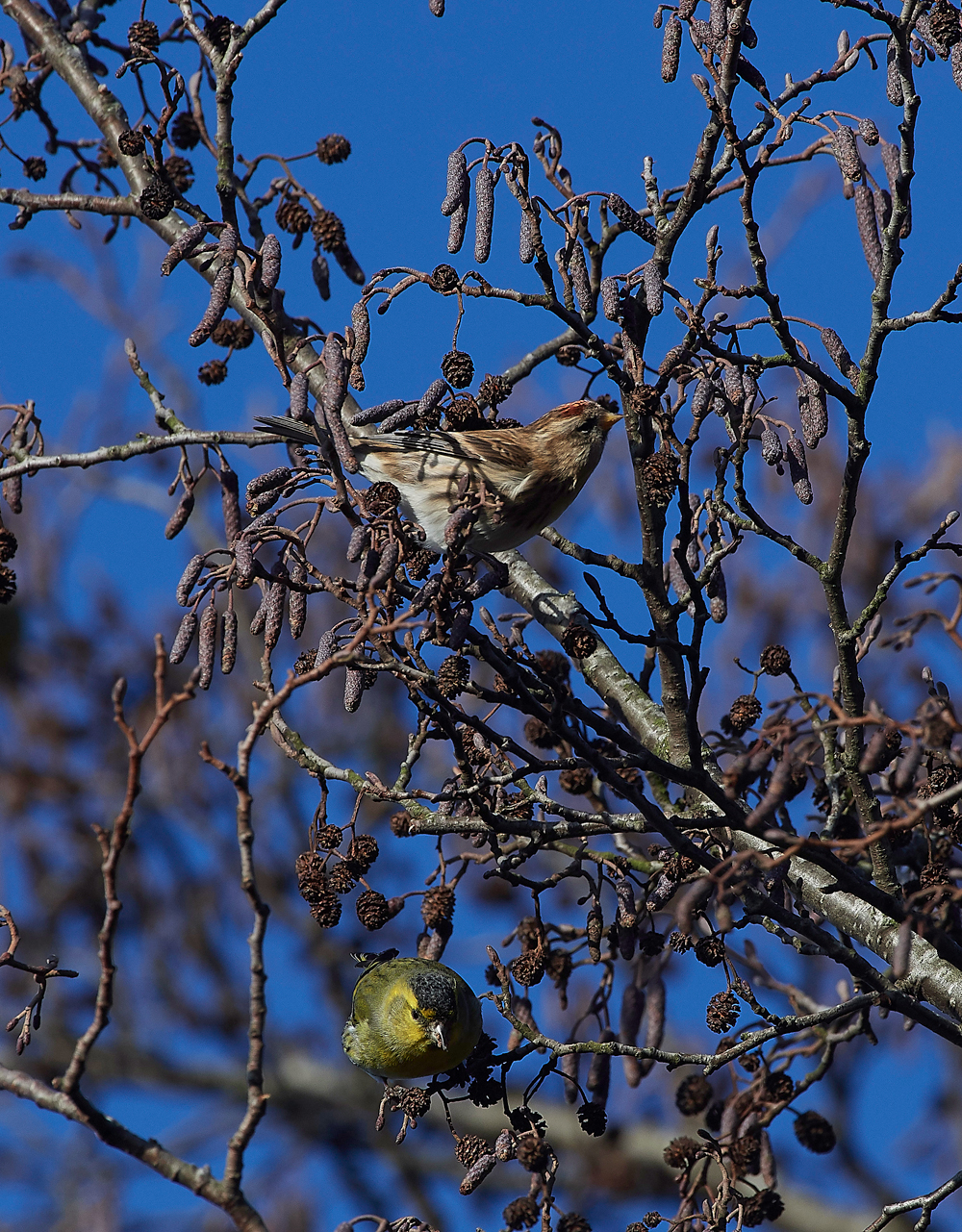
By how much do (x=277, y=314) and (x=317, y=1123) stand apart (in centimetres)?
855

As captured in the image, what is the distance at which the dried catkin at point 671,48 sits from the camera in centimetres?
344

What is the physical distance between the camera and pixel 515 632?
3.98 meters

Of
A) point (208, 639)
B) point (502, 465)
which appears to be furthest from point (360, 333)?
point (502, 465)

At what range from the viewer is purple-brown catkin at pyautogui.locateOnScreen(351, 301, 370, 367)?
3.20 meters

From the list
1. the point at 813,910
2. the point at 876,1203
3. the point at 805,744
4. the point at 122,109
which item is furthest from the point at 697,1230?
the point at 876,1203

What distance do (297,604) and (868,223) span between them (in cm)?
163

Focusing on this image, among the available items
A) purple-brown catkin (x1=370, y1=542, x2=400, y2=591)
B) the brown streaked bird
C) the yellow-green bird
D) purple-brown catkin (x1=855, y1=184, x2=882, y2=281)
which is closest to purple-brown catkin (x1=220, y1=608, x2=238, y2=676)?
purple-brown catkin (x1=370, y1=542, x2=400, y2=591)

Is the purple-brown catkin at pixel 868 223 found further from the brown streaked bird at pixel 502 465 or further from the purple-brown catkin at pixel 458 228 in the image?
the brown streaked bird at pixel 502 465

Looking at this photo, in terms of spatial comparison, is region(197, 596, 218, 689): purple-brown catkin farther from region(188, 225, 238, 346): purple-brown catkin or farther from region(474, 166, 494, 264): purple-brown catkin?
region(474, 166, 494, 264): purple-brown catkin

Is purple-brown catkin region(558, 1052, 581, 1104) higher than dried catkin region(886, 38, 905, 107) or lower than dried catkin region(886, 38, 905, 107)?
lower

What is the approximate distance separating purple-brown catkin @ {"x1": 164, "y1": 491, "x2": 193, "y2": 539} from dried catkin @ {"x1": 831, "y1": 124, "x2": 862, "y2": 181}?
6.08ft

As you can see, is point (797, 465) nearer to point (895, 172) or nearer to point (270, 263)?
point (895, 172)

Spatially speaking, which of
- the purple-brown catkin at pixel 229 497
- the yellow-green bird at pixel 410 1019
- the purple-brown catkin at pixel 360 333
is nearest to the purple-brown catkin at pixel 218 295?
the purple-brown catkin at pixel 360 333

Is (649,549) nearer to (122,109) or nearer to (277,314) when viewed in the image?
(277,314)
